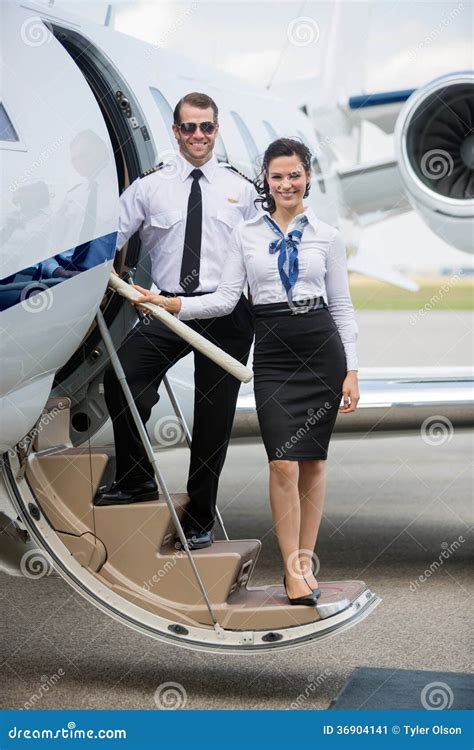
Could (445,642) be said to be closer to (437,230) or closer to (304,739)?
(304,739)

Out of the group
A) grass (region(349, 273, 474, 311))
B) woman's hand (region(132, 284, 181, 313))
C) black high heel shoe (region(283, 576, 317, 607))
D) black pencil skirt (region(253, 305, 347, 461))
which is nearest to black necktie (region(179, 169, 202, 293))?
woman's hand (region(132, 284, 181, 313))

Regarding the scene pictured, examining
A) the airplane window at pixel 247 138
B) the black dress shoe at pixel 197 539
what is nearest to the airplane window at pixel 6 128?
the black dress shoe at pixel 197 539

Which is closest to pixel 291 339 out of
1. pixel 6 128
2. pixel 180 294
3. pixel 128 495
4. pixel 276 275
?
pixel 276 275

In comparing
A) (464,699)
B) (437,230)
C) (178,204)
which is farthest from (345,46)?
(464,699)

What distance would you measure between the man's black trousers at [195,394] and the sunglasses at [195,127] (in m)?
0.78

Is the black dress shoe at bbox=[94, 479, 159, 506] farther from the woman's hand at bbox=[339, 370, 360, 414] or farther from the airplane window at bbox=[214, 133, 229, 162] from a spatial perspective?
the airplane window at bbox=[214, 133, 229, 162]

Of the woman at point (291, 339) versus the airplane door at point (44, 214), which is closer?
the airplane door at point (44, 214)

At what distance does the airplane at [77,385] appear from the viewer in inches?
208

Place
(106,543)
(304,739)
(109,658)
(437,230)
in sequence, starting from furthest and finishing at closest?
(437,230) → (109,658) → (106,543) → (304,739)

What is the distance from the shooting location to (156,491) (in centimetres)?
603

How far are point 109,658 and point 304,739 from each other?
5.05 ft

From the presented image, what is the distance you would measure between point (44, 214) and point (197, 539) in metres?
1.66

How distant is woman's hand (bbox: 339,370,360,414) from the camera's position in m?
5.64

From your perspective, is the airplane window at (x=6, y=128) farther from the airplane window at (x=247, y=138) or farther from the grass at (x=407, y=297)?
the grass at (x=407, y=297)
